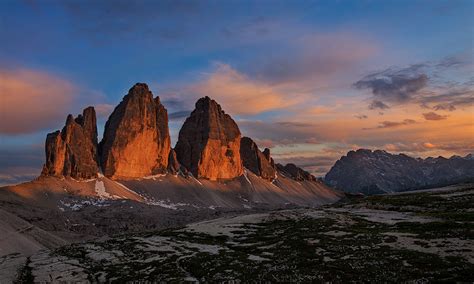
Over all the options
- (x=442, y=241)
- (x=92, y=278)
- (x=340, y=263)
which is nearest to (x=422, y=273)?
(x=340, y=263)

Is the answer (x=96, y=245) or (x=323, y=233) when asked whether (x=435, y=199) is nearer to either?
(x=323, y=233)

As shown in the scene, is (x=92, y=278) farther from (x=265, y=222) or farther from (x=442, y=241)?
(x=265, y=222)

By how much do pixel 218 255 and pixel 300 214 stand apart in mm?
46743

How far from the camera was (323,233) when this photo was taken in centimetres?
6838

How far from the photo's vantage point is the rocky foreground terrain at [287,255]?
40.9 m

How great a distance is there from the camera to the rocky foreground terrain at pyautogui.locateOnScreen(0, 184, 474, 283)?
40938 millimetres

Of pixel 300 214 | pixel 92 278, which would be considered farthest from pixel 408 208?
pixel 92 278

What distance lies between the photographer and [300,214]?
101 m

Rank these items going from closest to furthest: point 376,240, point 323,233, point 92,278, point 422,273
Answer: point 422,273, point 92,278, point 376,240, point 323,233

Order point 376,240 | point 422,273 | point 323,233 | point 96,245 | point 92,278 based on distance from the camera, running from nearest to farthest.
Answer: point 422,273
point 92,278
point 376,240
point 323,233
point 96,245

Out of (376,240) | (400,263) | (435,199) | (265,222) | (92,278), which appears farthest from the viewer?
(435,199)

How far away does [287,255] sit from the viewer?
52.9m

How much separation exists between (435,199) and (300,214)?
43.6 meters

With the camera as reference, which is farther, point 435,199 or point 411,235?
point 435,199
